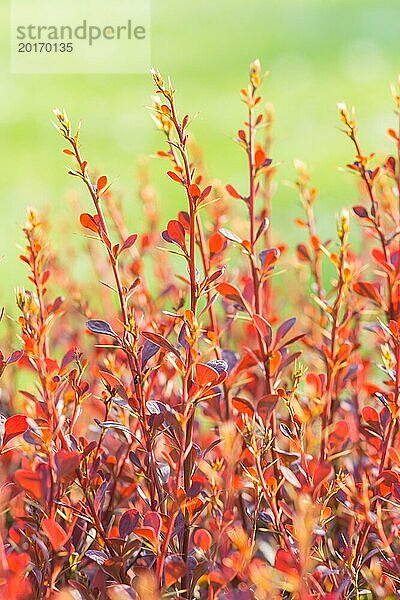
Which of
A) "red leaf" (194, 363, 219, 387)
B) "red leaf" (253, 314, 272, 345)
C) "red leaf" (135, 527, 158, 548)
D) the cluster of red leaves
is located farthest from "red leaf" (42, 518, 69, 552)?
"red leaf" (253, 314, 272, 345)

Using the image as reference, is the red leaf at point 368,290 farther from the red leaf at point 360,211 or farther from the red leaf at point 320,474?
the red leaf at point 320,474

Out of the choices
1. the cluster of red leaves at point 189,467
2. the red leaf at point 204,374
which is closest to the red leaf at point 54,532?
the cluster of red leaves at point 189,467

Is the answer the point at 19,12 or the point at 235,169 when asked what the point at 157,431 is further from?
the point at 19,12

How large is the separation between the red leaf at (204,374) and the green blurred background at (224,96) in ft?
18.2

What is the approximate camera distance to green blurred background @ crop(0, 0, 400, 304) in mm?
7848

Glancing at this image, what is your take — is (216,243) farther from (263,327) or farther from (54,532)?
(54,532)

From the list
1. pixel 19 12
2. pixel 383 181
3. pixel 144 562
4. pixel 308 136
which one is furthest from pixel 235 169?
pixel 144 562

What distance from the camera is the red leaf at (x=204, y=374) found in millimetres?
1357

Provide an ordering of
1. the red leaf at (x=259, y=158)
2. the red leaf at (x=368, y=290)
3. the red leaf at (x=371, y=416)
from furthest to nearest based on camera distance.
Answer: the red leaf at (x=368, y=290) < the red leaf at (x=259, y=158) < the red leaf at (x=371, y=416)

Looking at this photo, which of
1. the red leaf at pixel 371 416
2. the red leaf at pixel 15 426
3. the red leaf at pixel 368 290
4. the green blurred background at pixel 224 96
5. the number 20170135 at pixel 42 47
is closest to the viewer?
the red leaf at pixel 15 426

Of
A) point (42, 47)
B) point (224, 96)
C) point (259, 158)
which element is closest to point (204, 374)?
point (259, 158)

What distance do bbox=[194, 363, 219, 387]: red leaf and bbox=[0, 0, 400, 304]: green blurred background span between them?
5.55 meters

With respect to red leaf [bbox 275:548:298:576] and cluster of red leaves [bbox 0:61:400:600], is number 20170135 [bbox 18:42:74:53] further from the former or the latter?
red leaf [bbox 275:548:298:576]

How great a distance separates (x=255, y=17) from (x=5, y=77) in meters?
2.84
